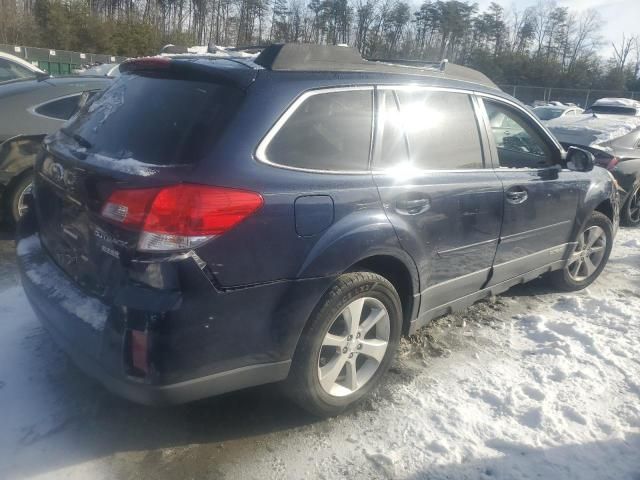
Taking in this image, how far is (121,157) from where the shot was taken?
2.44 m

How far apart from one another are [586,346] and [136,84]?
3.33m

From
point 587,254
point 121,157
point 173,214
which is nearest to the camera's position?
point 173,214

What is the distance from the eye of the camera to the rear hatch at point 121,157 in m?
2.27

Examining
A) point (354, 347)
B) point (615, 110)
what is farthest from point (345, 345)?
point (615, 110)

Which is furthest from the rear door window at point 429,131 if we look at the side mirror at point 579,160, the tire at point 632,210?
the tire at point 632,210

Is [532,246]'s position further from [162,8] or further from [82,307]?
[162,8]

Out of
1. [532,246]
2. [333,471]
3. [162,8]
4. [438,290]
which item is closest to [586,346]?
[532,246]

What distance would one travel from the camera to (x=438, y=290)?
3400 mm

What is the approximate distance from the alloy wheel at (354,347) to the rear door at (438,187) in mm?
379

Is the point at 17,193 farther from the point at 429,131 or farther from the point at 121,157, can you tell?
the point at 429,131

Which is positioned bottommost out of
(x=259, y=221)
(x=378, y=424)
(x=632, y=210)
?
(x=378, y=424)

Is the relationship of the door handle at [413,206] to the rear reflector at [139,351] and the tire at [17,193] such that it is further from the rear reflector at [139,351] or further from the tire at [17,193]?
the tire at [17,193]

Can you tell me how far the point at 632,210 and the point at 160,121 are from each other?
741cm

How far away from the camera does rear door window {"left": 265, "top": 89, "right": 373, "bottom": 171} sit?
8.33 ft
